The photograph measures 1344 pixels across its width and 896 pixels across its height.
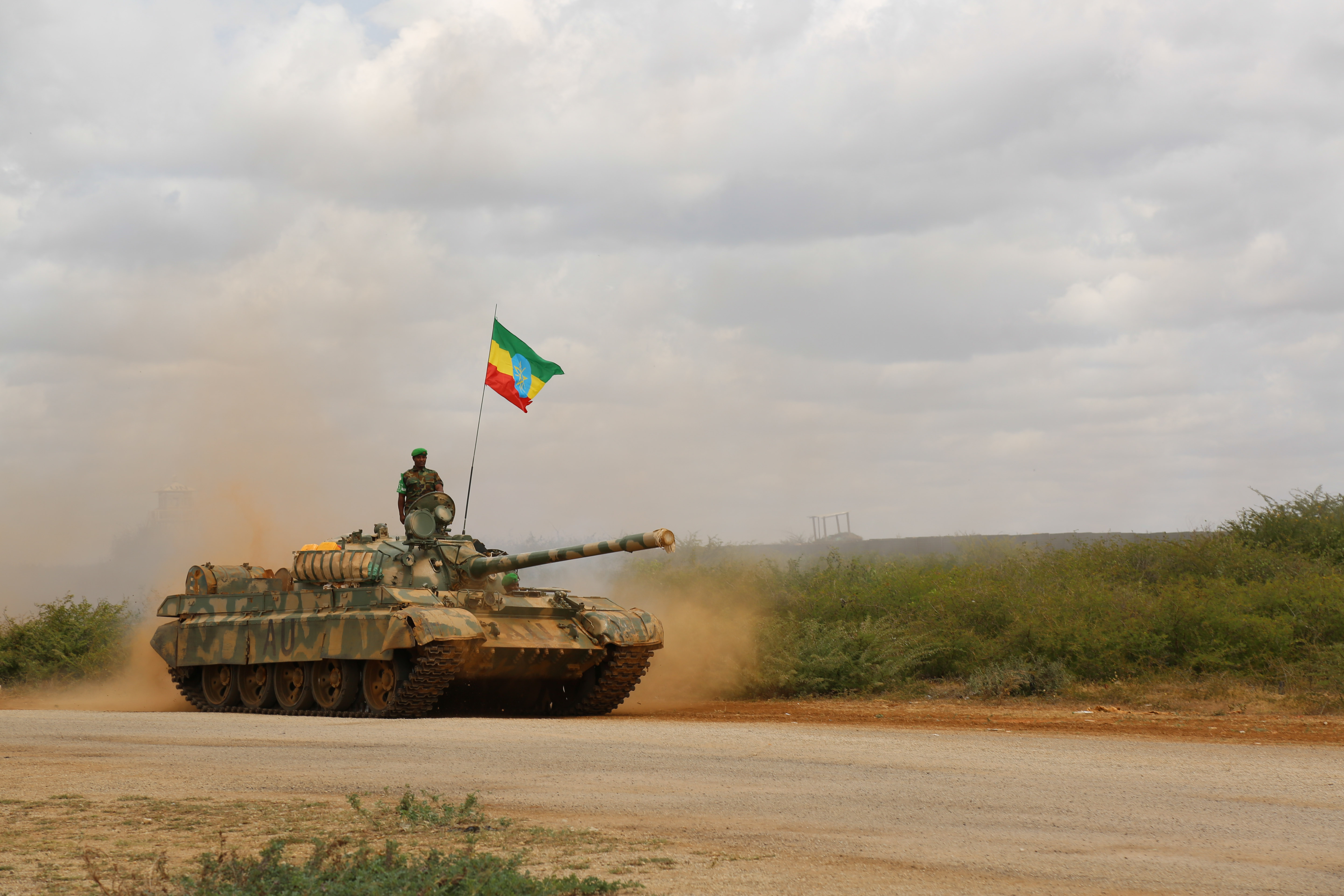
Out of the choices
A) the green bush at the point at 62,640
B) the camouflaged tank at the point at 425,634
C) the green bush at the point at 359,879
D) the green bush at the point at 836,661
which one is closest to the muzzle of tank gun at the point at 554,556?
the camouflaged tank at the point at 425,634

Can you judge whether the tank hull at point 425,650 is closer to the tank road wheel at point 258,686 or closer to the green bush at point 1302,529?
the tank road wheel at point 258,686

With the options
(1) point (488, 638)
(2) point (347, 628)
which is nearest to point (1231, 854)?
(1) point (488, 638)

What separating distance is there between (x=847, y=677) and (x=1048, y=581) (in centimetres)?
422

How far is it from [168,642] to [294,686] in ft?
11.5

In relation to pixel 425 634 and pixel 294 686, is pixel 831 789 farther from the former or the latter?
pixel 294 686

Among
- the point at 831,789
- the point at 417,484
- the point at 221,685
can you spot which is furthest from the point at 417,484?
the point at 831,789

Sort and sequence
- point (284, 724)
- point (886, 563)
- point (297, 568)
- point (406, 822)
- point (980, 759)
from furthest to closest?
point (886, 563) → point (297, 568) → point (284, 724) → point (980, 759) → point (406, 822)

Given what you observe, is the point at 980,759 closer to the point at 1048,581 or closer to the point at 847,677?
the point at 847,677

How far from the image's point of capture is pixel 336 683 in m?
18.4

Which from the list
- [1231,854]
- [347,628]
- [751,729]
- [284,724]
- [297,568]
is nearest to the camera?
[1231,854]

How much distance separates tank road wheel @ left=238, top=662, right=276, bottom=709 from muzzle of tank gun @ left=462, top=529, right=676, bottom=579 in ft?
11.6

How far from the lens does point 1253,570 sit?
889 inches

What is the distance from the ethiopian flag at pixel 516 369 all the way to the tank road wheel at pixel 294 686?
511cm

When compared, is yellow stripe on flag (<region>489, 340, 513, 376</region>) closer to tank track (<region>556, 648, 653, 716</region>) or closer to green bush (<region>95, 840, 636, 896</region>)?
tank track (<region>556, 648, 653, 716</region>)
